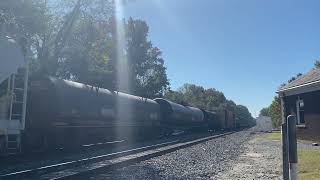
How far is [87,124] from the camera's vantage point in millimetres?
20484

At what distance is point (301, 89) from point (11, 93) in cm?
1744

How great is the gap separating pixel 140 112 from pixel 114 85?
94.8 feet

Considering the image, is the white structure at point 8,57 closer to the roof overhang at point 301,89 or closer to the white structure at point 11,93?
the white structure at point 11,93

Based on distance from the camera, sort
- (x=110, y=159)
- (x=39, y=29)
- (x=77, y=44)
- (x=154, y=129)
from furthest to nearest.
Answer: (x=77, y=44)
(x=154, y=129)
(x=39, y=29)
(x=110, y=159)

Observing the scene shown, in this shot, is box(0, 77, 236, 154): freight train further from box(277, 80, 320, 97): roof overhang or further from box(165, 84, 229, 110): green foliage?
box(165, 84, 229, 110): green foliage

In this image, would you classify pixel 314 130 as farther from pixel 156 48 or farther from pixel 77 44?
pixel 156 48

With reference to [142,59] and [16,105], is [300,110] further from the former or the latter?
[142,59]

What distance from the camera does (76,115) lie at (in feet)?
63.3

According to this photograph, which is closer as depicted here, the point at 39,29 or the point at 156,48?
the point at 39,29

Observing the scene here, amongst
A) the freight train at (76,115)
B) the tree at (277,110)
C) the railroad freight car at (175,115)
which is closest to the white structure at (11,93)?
the freight train at (76,115)

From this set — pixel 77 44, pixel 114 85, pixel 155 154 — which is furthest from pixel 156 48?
pixel 155 154

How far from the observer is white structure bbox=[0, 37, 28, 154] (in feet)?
38.2

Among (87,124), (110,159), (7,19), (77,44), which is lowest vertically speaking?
(110,159)

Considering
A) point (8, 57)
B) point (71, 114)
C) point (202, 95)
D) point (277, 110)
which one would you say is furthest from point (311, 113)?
point (202, 95)
